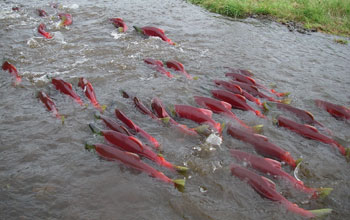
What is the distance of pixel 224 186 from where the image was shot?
4.14m

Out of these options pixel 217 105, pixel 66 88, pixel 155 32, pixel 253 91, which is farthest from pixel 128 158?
pixel 155 32

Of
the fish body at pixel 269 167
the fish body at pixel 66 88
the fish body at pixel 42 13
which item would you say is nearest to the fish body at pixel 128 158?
the fish body at pixel 269 167

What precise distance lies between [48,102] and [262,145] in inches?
168

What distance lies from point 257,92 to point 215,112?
1.38 meters

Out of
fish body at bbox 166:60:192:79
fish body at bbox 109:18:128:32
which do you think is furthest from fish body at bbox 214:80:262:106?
fish body at bbox 109:18:128:32

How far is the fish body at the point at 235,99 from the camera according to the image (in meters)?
5.93

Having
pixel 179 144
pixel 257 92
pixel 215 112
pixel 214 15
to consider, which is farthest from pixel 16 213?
pixel 214 15

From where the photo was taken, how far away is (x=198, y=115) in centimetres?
536

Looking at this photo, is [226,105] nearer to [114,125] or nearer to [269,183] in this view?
[269,183]

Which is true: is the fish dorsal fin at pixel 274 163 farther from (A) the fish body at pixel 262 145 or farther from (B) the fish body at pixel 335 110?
(B) the fish body at pixel 335 110

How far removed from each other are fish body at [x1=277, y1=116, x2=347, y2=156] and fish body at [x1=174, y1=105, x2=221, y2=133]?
1384 mm

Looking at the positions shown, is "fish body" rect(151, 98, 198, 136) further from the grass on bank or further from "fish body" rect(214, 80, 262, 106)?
the grass on bank

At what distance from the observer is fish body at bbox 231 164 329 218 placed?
12.2 feet

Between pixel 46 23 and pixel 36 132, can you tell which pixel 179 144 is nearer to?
pixel 36 132
